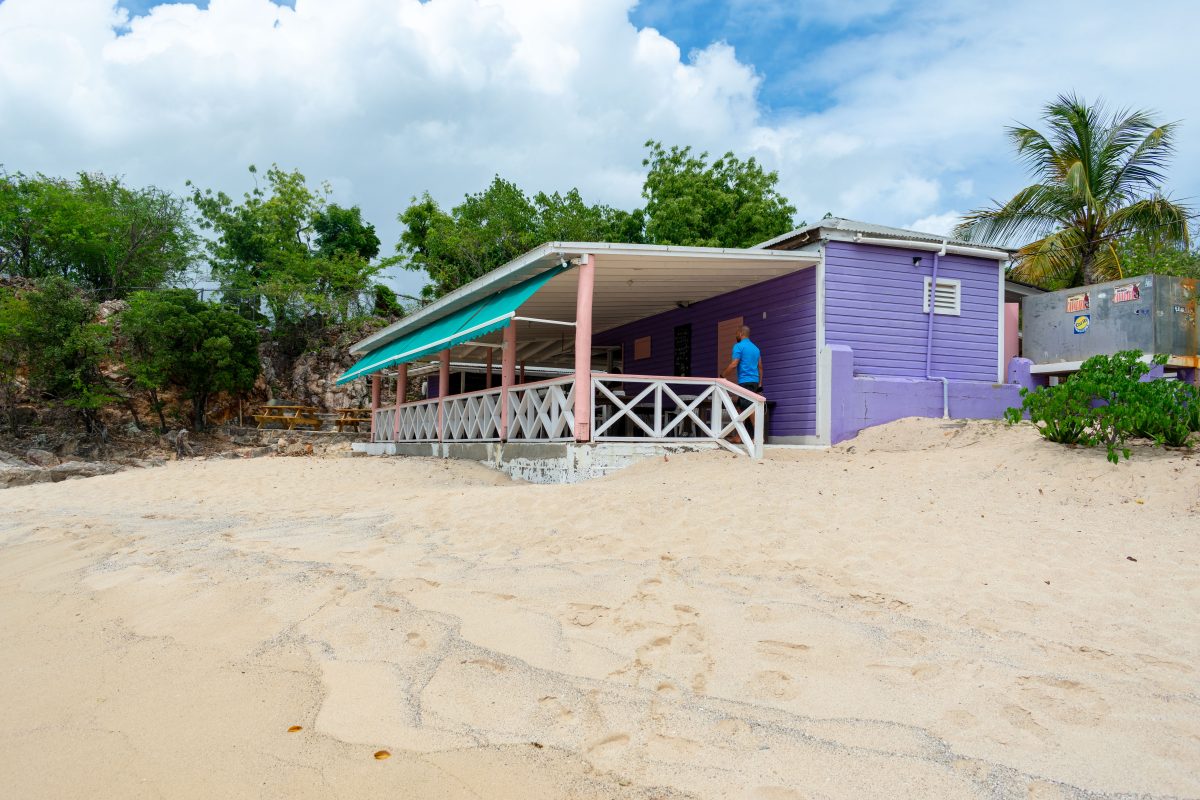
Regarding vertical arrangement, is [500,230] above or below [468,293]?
above

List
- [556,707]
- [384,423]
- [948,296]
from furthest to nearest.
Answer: [384,423], [948,296], [556,707]

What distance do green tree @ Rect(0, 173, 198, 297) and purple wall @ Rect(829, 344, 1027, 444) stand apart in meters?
27.3

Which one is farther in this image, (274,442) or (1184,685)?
(274,442)

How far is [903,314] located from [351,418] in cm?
1746

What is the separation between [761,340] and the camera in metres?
11.9

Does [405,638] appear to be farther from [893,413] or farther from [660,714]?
[893,413]

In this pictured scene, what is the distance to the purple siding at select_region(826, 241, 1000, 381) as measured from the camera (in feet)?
35.7

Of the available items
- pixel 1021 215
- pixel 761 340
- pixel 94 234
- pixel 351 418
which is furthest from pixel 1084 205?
pixel 94 234

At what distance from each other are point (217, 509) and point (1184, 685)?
7.90 m

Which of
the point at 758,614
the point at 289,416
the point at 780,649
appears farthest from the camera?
the point at 289,416

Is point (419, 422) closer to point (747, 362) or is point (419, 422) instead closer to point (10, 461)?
point (747, 362)

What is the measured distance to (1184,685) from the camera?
9.38 ft

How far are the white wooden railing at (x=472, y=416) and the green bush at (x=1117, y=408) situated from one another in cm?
731

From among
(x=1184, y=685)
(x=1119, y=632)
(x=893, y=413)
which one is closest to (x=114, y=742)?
(x=1184, y=685)
